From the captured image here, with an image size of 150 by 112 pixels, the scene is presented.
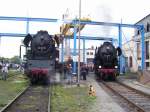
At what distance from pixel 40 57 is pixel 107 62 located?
961cm

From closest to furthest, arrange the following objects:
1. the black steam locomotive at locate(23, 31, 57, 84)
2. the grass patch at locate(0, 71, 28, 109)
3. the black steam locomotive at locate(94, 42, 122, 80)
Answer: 1. the grass patch at locate(0, 71, 28, 109)
2. the black steam locomotive at locate(23, 31, 57, 84)
3. the black steam locomotive at locate(94, 42, 122, 80)

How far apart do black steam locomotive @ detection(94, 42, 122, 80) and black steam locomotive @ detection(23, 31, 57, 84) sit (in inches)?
331

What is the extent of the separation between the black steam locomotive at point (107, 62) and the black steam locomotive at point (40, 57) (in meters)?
8.40

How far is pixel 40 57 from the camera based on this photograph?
33.0m

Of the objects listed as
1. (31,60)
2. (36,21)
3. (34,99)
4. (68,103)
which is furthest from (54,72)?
(36,21)

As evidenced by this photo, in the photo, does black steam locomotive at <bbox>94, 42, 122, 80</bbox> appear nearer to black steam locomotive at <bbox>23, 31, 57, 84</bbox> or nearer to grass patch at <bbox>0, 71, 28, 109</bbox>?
black steam locomotive at <bbox>23, 31, 57, 84</bbox>

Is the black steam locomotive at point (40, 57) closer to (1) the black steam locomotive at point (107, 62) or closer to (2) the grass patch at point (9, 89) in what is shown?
(2) the grass patch at point (9, 89)

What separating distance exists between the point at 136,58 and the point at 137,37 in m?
3.96

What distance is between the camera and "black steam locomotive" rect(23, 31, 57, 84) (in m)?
32.0

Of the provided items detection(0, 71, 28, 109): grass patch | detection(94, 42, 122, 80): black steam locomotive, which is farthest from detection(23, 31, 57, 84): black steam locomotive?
detection(94, 42, 122, 80): black steam locomotive

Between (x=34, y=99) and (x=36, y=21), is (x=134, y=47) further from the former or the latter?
(x=34, y=99)

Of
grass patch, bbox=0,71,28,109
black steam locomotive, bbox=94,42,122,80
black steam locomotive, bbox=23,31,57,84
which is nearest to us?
grass patch, bbox=0,71,28,109

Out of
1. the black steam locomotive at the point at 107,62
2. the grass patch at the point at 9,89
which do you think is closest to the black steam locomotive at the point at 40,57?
the grass patch at the point at 9,89

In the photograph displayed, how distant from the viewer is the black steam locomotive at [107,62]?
4034 cm
